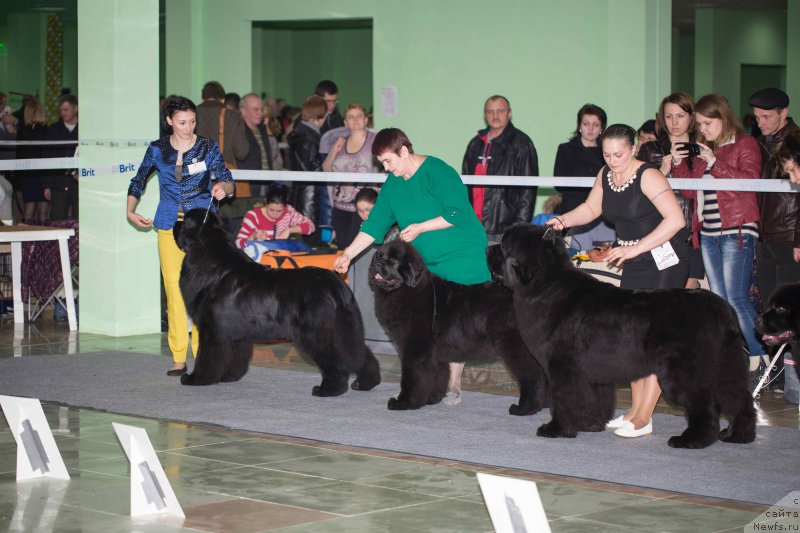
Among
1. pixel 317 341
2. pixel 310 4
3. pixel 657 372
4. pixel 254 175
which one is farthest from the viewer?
pixel 310 4

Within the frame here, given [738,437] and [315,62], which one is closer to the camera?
[738,437]

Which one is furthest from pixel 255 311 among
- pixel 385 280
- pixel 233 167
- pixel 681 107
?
pixel 233 167

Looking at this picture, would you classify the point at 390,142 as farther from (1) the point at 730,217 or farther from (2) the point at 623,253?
(1) the point at 730,217

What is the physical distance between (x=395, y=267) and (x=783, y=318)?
205 cm

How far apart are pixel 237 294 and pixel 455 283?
4.69ft

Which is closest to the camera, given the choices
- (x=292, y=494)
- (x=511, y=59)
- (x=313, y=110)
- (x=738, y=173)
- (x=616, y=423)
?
(x=292, y=494)

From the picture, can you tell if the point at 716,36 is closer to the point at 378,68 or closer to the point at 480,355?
the point at 378,68

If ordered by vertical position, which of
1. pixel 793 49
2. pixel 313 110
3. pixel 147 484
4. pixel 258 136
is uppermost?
pixel 793 49

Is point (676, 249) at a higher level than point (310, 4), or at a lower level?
lower

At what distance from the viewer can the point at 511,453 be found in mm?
5438

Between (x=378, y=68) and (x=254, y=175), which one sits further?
(x=378, y=68)

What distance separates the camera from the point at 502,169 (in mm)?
9445

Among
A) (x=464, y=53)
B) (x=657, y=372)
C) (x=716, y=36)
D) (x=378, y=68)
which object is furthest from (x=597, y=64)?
(x=716, y=36)

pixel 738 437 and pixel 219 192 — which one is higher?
pixel 219 192
